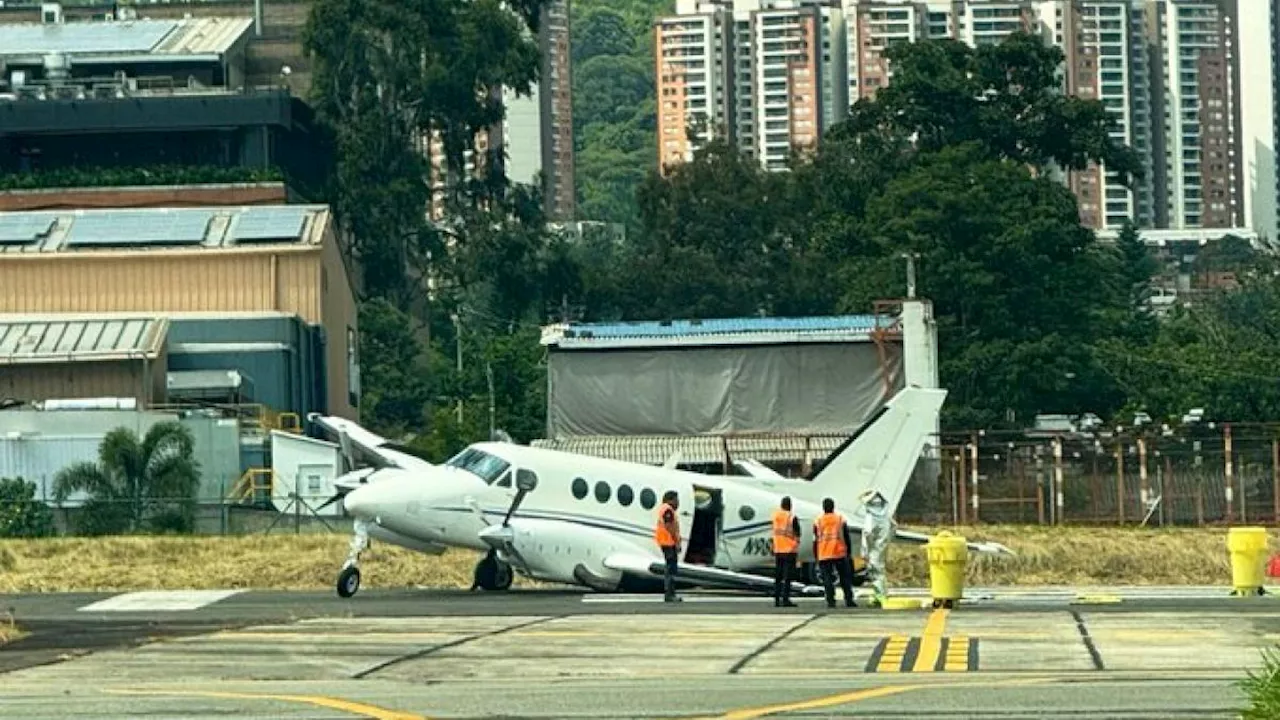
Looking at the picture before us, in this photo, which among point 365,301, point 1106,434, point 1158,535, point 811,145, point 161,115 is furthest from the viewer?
point 811,145

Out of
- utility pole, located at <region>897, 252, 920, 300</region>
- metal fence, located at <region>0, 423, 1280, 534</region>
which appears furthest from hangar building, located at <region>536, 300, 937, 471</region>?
metal fence, located at <region>0, 423, 1280, 534</region>

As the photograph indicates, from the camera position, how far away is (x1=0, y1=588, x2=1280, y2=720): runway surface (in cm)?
2498

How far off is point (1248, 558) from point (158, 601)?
15518mm

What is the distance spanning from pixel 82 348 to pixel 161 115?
27208mm

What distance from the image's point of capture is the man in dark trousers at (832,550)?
40.6 m

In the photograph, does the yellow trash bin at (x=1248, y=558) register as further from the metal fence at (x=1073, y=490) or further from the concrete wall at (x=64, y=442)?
the concrete wall at (x=64, y=442)

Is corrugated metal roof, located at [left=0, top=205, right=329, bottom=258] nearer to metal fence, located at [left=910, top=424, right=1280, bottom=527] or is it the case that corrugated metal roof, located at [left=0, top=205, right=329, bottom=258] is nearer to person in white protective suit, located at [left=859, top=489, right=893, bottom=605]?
metal fence, located at [left=910, top=424, right=1280, bottom=527]

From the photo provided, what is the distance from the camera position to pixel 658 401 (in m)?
82.4

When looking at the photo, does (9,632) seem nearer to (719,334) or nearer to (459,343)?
(719,334)

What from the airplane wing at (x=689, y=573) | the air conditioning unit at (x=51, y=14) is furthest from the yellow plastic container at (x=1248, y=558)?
the air conditioning unit at (x=51, y=14)

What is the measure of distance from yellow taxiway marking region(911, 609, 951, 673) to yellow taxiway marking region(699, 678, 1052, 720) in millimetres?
1799

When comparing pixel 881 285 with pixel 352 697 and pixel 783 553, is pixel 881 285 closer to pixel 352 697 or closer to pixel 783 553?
pixel 783 553

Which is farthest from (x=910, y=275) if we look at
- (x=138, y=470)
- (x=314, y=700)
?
(x=314, y=700)

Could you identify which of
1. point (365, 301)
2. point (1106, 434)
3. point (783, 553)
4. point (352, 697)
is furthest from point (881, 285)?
point (352, 697)
